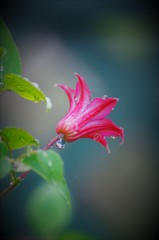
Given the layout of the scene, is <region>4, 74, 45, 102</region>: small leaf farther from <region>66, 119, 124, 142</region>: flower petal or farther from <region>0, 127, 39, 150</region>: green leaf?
<region>66, 119, 124, 142</region>: flower petal

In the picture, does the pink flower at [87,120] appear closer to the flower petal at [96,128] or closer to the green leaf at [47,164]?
the flower petal at [96,128]

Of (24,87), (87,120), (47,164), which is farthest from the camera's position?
(87,120)

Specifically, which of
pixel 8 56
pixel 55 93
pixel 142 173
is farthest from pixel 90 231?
pixel 8 56

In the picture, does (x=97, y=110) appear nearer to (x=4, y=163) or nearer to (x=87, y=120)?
(x=87, y=120)

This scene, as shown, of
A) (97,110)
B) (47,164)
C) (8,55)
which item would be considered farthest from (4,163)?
(97,110)

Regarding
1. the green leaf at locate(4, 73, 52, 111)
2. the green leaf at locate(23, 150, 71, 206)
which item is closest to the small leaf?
the green leaf at locate(4, 73, 52, 111)

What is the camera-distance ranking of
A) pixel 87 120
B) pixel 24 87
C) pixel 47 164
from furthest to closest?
1. pixel 87 120
2. pixel 24 87
3. pixel 47 164

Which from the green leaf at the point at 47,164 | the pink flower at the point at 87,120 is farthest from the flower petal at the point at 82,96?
the green leaf at the point at 47,164
